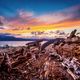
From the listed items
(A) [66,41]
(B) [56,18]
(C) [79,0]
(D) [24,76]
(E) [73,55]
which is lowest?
(D) [24,76]

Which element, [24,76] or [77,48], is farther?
[77,48]

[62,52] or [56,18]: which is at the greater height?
[56,18]

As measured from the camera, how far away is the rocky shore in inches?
145

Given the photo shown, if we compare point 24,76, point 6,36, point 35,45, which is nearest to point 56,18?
point 35,45

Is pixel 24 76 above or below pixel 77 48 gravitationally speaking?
below

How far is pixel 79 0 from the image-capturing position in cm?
402

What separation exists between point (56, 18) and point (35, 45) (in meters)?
0.64

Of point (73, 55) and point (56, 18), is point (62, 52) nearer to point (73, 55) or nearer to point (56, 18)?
point (73, 55)

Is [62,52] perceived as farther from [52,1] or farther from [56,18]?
[52,1]

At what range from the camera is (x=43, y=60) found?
12.5 feet

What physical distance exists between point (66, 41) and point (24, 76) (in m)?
0.99

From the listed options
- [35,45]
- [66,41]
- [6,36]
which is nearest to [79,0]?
[66,41]

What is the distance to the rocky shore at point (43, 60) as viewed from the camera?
3.68 metres

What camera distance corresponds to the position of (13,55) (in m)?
3.84
